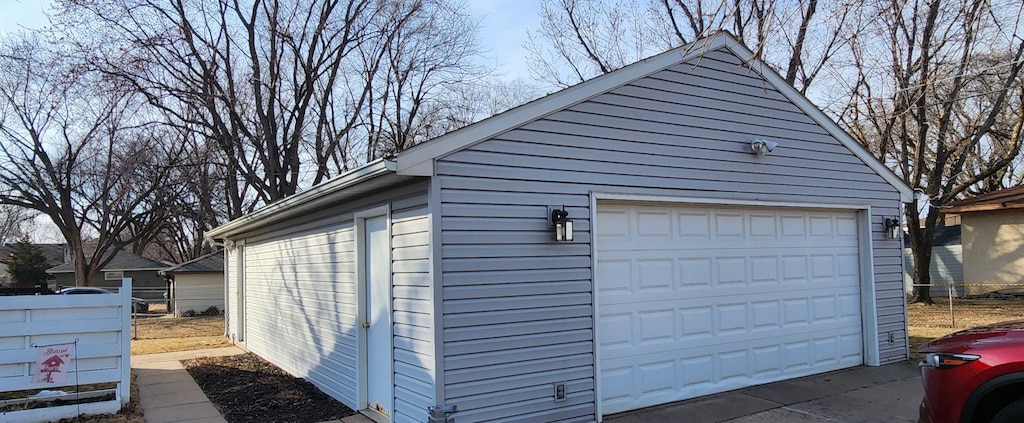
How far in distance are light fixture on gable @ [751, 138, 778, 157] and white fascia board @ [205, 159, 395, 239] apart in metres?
4.16

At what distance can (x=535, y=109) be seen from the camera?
546 centimetres

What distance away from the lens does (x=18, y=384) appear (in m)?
6.27

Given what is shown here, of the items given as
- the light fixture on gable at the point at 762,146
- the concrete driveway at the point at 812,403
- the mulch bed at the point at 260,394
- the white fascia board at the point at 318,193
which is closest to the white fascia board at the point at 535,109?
the white fascia board at the point at 318,193

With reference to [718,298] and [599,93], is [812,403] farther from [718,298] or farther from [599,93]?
[599,93]

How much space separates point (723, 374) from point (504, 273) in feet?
9.93

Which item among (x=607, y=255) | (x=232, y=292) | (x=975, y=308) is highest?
(x=607, y=255)

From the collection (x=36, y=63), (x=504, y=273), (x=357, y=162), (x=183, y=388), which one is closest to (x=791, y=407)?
(x=504, y=273)

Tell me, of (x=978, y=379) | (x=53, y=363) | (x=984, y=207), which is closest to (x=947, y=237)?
(x=984, y=207)

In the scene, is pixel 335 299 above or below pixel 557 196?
below

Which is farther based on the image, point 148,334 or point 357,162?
point 357,162

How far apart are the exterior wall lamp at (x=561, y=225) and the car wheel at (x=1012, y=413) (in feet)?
10.2

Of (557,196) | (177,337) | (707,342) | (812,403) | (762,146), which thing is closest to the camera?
(557,196)

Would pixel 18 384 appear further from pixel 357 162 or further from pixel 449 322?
pixel 357 162

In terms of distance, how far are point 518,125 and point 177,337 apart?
12548 mm
